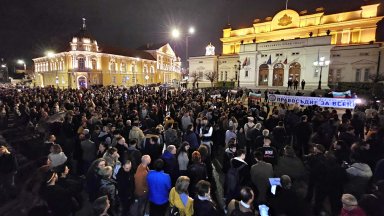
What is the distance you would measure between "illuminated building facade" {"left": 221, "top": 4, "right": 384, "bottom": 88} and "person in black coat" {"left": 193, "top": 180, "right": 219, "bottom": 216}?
32804 millimetres

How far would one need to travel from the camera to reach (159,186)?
4.45 meters

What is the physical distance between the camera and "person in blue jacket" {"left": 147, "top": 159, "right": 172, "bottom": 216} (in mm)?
4430

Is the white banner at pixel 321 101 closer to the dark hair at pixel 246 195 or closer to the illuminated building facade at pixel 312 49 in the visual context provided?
the dark hair at pixel 246 195

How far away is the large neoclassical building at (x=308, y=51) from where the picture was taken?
115ft

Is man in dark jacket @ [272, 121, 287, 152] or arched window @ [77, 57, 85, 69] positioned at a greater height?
arched window @ [77, 57, 85, 69]

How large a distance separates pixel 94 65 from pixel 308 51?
48.0 m

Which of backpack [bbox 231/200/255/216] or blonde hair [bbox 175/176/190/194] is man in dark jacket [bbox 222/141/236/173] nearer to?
blonde hair [bbox 175/176/190/194]

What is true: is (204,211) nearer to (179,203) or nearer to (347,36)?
(179,203)

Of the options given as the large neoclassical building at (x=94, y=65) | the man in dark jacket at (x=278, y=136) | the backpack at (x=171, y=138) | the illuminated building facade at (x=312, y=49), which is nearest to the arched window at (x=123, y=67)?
the large neoclassical building at (x=94, y=65)

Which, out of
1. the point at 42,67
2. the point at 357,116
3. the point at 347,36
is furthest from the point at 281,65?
the point at 42,67

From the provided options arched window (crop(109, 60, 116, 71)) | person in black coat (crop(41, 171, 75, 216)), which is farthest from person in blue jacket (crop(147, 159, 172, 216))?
arched window (crop(109, 60, 116, 71))

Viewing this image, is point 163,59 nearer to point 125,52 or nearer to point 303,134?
point 125,52

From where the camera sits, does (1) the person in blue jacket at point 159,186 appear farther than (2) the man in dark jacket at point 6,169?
No

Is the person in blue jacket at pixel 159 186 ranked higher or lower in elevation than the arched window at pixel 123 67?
lower
